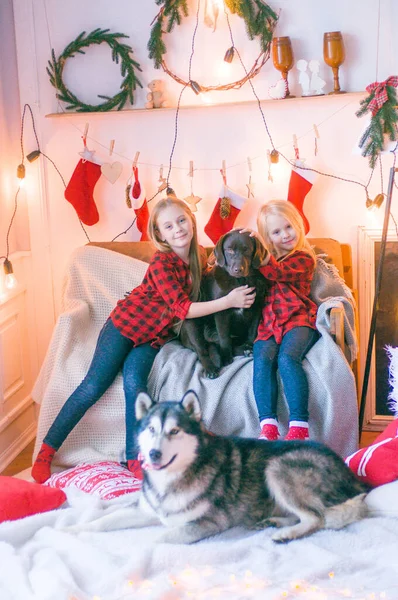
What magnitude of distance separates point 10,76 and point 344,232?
1816 millimetres

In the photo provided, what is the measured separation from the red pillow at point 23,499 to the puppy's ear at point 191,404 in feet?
1.99

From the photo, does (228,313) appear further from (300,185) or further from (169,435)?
(169,435)

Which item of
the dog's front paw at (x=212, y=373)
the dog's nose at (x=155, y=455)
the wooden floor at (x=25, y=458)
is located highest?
the dog's nose at (x=155, y=455)

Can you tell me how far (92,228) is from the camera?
3.88 metres

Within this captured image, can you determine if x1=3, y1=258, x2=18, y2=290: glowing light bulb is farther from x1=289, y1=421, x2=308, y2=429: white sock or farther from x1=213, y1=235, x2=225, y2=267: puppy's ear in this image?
x1=289, y1=421, x2=308, y2=429: white sock

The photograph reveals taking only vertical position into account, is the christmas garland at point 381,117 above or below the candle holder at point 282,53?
below

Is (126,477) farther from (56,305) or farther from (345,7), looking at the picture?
(345,7)

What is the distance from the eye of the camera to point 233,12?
3510 mm

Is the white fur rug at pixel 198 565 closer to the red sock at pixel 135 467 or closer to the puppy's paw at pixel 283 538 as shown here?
the puppy's paw at pixel 283 538

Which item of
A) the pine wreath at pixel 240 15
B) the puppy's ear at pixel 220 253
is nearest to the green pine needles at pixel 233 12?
the pine wreath at pixel 240 15

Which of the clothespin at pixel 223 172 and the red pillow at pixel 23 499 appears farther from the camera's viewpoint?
the clothespin at pixel 223 172

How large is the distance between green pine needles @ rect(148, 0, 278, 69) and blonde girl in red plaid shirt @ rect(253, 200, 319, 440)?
35.5 inches

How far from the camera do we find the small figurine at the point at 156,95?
3.65 meters

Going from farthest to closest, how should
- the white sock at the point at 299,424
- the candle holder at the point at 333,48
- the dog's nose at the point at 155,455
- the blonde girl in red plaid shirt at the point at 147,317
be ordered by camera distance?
1. the candle holder at the point at 333,48
2. the blonde girl in red plaid shirt at the point at 147,317
3. the white sock at the point at 299,424
4. the dog's nose at the point at 155,455
